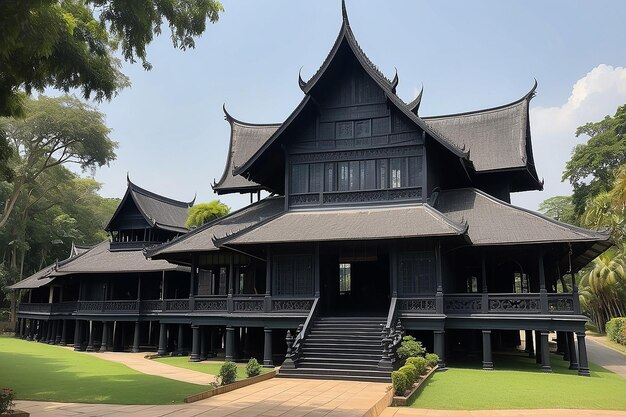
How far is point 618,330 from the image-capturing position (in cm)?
3447

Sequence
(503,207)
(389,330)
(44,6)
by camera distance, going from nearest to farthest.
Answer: (44,6) < (389,330) < (503,207)

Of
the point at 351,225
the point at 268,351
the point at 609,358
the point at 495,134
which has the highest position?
the point at 495,134

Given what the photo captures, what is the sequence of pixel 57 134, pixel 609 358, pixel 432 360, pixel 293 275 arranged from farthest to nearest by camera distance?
pixel 57 134 < pixel 609 358 < pixel 293 275 < pixel 432 360

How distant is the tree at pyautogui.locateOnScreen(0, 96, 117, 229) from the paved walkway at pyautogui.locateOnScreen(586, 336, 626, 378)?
42.4 metres

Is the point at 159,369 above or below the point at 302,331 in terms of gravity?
below

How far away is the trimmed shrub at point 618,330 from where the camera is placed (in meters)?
33.4

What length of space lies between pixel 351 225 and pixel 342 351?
4.90 metres

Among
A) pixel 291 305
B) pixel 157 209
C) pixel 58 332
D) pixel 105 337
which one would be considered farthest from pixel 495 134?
pixel 58 332

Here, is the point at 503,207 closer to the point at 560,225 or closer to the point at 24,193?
the point at 560,225

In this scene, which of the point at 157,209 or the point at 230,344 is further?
the point at 157,209

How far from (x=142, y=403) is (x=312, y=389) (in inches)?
177

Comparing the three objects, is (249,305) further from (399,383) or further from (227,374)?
(399,383)

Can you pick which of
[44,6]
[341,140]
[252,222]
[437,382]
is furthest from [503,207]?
[44,6]

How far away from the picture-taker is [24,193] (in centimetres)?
4994
